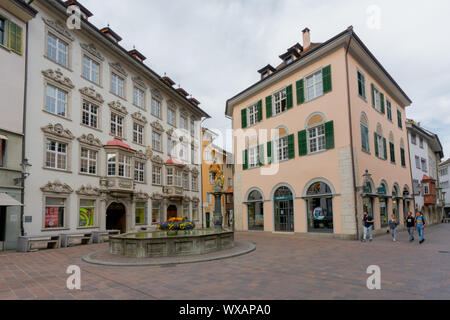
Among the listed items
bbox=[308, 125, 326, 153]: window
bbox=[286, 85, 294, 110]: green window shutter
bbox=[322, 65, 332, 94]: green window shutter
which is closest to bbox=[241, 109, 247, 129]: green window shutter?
bbox=[286, 85, 294, 110]: green window shutter

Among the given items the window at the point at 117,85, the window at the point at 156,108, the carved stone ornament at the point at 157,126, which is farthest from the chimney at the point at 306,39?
the window at the point at 117,85

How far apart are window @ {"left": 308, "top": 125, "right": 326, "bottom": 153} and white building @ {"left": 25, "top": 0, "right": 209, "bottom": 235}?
13.8 meters

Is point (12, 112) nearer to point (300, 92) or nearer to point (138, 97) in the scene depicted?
point (138, 97)

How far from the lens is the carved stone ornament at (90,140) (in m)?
A: 20.6

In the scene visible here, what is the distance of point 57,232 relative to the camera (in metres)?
18.3

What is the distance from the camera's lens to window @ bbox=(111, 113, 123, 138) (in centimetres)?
2371

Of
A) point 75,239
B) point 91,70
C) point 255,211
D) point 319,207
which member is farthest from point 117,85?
point 319,207

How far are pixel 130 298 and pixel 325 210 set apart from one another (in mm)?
15456

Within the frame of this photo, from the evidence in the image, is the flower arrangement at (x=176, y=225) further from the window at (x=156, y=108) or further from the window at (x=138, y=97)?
the window at (x=156, y=108)

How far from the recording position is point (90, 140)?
835 inches

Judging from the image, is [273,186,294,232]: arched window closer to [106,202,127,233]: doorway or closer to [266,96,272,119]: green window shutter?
A: [266,96,272,119]: green window shutter

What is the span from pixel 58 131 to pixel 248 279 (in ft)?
54.4

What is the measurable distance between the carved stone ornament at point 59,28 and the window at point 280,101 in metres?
15.5
